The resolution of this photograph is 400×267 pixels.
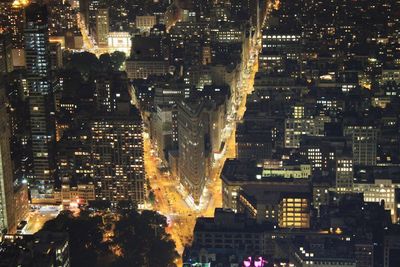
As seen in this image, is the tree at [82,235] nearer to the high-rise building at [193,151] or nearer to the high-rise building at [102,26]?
the high-rise building at [193,151]

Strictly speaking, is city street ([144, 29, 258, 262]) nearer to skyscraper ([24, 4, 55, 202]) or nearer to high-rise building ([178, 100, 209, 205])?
high-rise building ([178, 100, 209, 205])

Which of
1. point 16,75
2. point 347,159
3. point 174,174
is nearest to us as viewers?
point 347,159

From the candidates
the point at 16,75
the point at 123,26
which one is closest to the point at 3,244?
the point at 16,75

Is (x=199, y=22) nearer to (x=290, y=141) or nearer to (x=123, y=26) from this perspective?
(x=123, y=26)

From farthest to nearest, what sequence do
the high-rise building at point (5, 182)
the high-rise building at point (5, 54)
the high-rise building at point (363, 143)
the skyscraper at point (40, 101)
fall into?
1. the high-rise building at point (5, 54)
2. the high-rise building at point (363, 143)
3. the skyscraper at point (40, 101)
4. the high-rise building at point (5, 182)

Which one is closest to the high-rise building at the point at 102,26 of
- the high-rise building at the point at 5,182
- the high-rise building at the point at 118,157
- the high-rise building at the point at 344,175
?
the high-rise building at the point at 118,157

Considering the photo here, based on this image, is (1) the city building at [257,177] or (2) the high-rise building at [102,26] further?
(2) the high-rise building at [102,26]

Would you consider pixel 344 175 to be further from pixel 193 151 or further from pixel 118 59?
pixel 118 59

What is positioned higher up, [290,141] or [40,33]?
[40,33]
